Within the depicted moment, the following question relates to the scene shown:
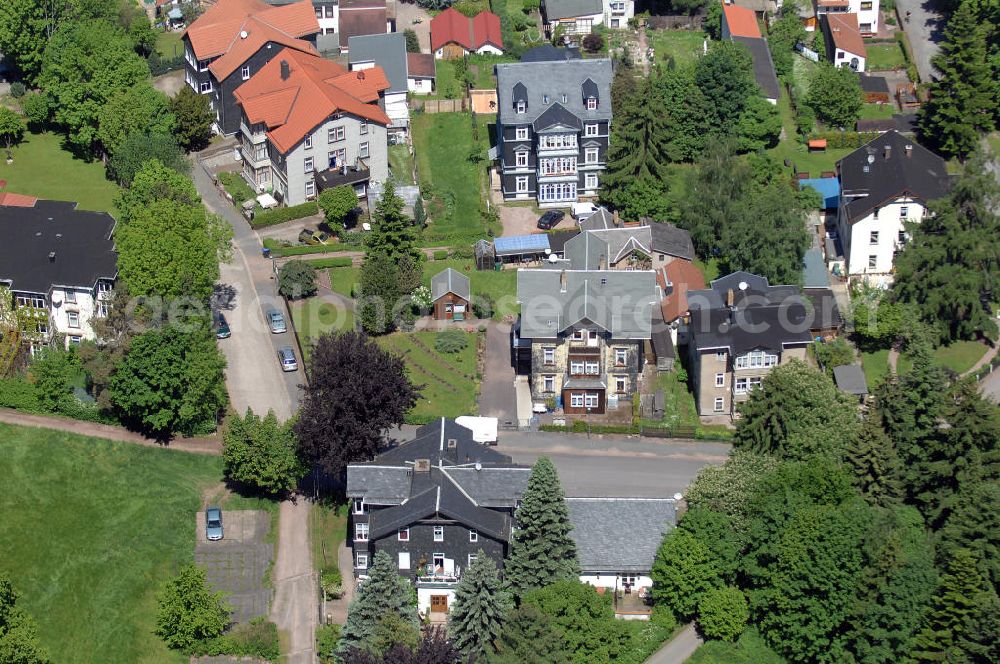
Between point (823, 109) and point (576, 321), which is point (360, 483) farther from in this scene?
point (823, 109)

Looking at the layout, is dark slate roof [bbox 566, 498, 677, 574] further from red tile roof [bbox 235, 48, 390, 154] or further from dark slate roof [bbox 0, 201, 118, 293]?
red tile roof [bbox 235, 48, 390, 154]

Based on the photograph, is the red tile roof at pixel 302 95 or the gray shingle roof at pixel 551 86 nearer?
the red tile roof at pixel 302 95

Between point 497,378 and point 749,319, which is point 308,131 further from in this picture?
point 749,319

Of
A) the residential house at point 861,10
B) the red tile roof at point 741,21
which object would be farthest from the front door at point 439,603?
the residential house at point 861,10

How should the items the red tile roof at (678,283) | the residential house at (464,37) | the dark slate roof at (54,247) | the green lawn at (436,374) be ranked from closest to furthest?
1. the green lawn at (436,374)
2. the dark slate roof at (54,247)
3. the red tile roof at (678,283)
4. the residential house at (464,37)

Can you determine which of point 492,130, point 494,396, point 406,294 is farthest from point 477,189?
point 494,396

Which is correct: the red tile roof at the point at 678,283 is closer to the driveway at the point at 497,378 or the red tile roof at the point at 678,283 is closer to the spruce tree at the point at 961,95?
the driveway at the point at 497,378
